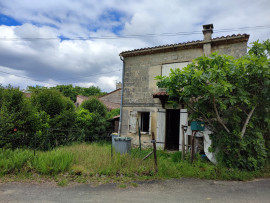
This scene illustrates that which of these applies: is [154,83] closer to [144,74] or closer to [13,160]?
A: [144,74]

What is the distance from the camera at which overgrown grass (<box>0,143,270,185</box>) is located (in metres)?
5.12

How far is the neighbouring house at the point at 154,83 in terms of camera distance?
8.34m

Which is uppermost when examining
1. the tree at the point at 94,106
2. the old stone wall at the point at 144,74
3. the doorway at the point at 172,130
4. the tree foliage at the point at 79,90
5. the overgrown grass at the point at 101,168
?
the tree foliage at the point at 79,90

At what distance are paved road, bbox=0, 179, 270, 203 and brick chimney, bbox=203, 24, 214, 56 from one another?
18.8ft

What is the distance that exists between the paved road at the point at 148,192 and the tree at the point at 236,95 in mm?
990

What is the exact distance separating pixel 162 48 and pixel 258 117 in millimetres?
5506

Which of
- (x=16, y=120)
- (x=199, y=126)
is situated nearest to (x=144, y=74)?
(x=199, y=126)

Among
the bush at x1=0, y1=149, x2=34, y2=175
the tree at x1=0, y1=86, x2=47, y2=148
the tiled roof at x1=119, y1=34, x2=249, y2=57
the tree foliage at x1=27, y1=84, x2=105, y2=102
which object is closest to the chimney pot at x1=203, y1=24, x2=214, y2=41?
the tiled roof at x1=119, y1=34, x2=249, y2=57

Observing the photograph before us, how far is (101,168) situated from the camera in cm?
537

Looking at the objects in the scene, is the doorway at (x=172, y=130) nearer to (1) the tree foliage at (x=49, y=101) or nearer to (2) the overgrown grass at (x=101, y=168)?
(2) the overgrown grass at (x=101, y=168)

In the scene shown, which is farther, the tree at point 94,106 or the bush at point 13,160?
the tree at point 94,106

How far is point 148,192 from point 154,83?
6230 millimetres

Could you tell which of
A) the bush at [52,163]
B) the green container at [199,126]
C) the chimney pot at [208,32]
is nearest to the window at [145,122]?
the green container at [199,126]

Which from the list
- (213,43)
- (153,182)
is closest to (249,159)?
(153,182)
